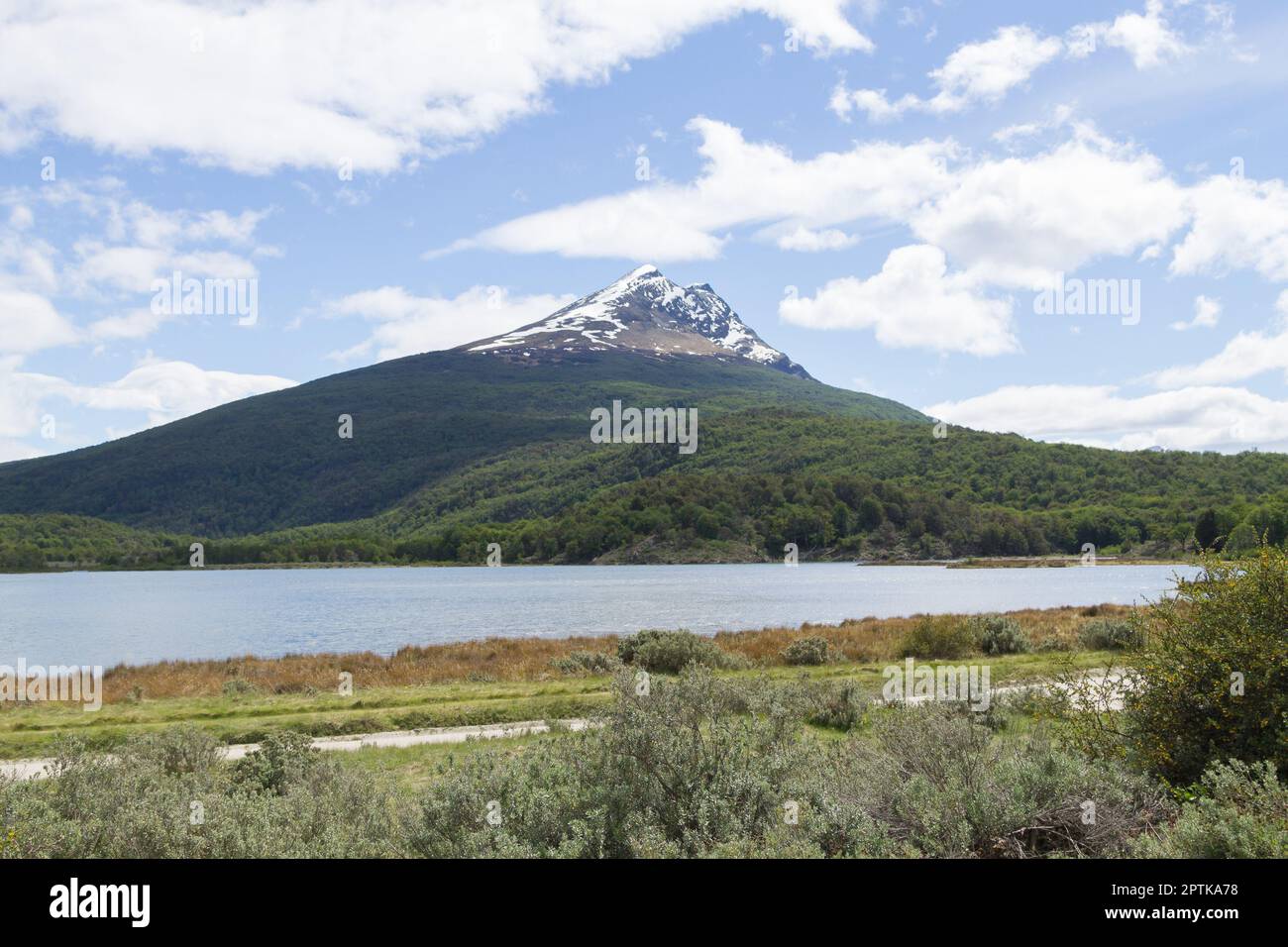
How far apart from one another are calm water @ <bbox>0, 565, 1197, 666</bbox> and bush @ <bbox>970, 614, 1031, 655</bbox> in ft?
47.2

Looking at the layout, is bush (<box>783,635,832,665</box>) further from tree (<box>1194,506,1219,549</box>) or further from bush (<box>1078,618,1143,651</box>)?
tree (<box>1194,506,1219,549</box>)

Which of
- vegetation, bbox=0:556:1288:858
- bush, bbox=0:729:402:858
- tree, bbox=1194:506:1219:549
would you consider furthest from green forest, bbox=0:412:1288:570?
bush, bbox=0:729:402:858

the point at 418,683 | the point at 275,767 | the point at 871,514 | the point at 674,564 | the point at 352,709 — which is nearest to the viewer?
the point at 275,767

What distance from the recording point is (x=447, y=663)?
27.6 metres

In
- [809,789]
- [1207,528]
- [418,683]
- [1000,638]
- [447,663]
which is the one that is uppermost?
[809,789]

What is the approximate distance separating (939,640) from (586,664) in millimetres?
10081

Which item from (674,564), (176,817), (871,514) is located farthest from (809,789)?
(871,514)

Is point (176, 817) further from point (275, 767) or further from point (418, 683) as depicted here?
point (418, 683)

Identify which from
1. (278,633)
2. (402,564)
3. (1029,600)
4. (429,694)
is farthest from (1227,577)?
(402,564)

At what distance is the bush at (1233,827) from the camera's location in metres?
4.75

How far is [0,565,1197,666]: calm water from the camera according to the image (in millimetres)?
42031

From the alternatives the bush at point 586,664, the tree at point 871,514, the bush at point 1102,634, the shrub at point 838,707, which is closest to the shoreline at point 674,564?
the tree at point 871,514
